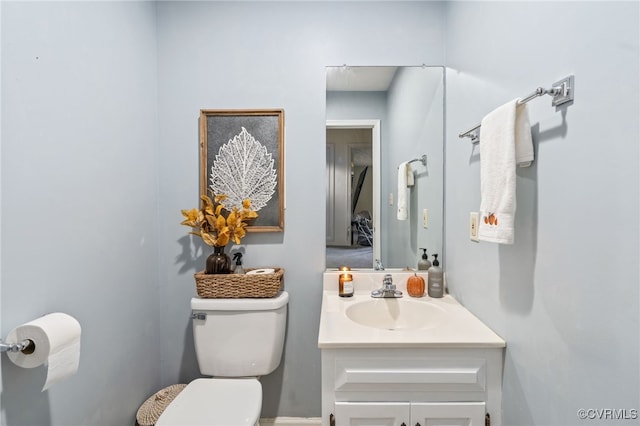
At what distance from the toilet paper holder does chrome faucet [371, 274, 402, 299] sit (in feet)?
3.93

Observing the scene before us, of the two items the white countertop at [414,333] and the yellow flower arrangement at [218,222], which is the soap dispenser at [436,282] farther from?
the yellow flower arrangement at [218,222]

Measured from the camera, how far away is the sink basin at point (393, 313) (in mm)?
1398

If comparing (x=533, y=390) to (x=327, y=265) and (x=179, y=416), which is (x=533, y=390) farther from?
(x=179, y=416)

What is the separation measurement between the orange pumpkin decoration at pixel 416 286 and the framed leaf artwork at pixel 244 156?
70cm

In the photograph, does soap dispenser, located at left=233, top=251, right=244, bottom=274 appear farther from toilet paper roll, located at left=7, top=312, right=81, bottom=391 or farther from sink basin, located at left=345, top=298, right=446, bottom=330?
toilet paper roll, located at left=7, top=312, right=81, bottom=391

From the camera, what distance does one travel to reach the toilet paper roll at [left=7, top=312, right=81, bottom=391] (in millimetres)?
837

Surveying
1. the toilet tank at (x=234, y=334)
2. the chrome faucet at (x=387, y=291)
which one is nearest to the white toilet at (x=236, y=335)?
the toilet tank at (x=234, y=334)

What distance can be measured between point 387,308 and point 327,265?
38 centimetres

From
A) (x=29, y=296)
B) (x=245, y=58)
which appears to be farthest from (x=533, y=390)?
(x=245, y=58)

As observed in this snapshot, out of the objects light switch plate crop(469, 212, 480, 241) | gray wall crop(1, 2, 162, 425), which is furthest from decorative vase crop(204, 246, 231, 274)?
light switch plate crop(469, 212, 480, 241)

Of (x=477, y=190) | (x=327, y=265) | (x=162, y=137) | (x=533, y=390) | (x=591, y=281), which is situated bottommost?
(x=533, y=390)

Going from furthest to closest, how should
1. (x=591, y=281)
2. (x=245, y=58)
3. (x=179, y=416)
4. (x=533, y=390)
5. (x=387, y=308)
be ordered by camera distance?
(x=245, y=58) < (x=387, y=308) < (x=179, y=416) < (x=533, y=390) < (x=591, y=281)

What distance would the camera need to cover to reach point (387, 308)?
4.77 feet

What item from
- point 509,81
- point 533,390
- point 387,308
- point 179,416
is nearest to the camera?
point 533,390
